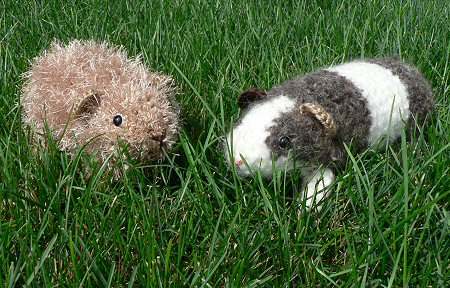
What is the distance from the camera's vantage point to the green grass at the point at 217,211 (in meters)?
1.31

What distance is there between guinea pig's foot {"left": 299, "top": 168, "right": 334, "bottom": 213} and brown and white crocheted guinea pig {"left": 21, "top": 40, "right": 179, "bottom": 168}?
391 millimetres

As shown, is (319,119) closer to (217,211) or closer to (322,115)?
(322,115)

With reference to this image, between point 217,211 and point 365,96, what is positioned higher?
point 365,96

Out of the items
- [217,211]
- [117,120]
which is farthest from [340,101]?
[117,120]

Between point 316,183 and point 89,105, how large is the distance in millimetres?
668

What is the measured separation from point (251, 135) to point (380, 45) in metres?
1.11

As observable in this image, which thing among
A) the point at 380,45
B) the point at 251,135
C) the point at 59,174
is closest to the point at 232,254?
the point at 251,135

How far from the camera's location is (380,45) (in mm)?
2459

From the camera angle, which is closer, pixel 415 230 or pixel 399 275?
pixel 399 275

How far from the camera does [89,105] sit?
170 centimetres

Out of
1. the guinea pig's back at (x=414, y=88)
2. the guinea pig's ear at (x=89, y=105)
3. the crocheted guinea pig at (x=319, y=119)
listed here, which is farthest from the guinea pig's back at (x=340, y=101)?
the guinea pig's ear at (x=89, y=105)

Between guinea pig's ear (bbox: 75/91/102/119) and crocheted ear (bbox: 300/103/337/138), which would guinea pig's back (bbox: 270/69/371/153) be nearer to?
crocheted ear (bbox: 300/103/337/138)

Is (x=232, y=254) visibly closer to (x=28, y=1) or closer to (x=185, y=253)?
(x=185, y=253)

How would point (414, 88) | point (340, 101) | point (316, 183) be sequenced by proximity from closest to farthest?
point (316, 183) → point (340, 101) → point (414, 88)
